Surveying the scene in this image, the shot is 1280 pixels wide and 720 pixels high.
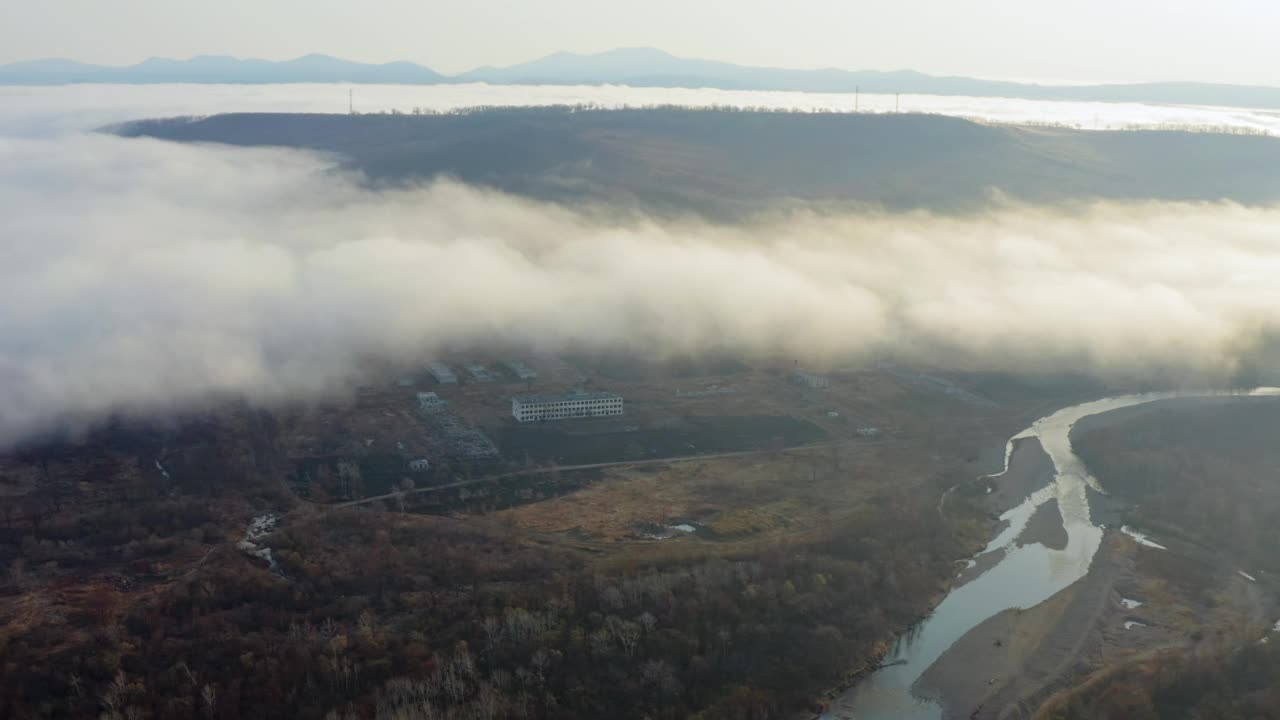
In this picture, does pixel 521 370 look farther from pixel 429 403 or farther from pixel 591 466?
pixel 591 466

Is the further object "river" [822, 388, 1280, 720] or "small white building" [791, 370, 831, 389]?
"small white building" [791, 370, 831, 389]

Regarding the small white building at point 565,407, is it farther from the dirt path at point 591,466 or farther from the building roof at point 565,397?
the dirt path at point 591,466

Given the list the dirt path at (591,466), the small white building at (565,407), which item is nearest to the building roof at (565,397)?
the small white building at (565,407)

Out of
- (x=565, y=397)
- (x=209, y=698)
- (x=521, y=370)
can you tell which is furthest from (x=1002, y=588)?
(x=521, y=370)

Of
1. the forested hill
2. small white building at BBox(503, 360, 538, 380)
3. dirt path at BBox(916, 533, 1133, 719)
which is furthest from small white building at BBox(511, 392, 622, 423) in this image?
the forested hill

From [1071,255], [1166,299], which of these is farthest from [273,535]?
[1071,255]

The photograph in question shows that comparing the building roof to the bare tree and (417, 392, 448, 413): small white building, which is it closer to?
(417, 392, 448, 413): small white building

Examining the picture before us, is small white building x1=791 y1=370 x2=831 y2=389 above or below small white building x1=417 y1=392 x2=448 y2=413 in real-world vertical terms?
above
